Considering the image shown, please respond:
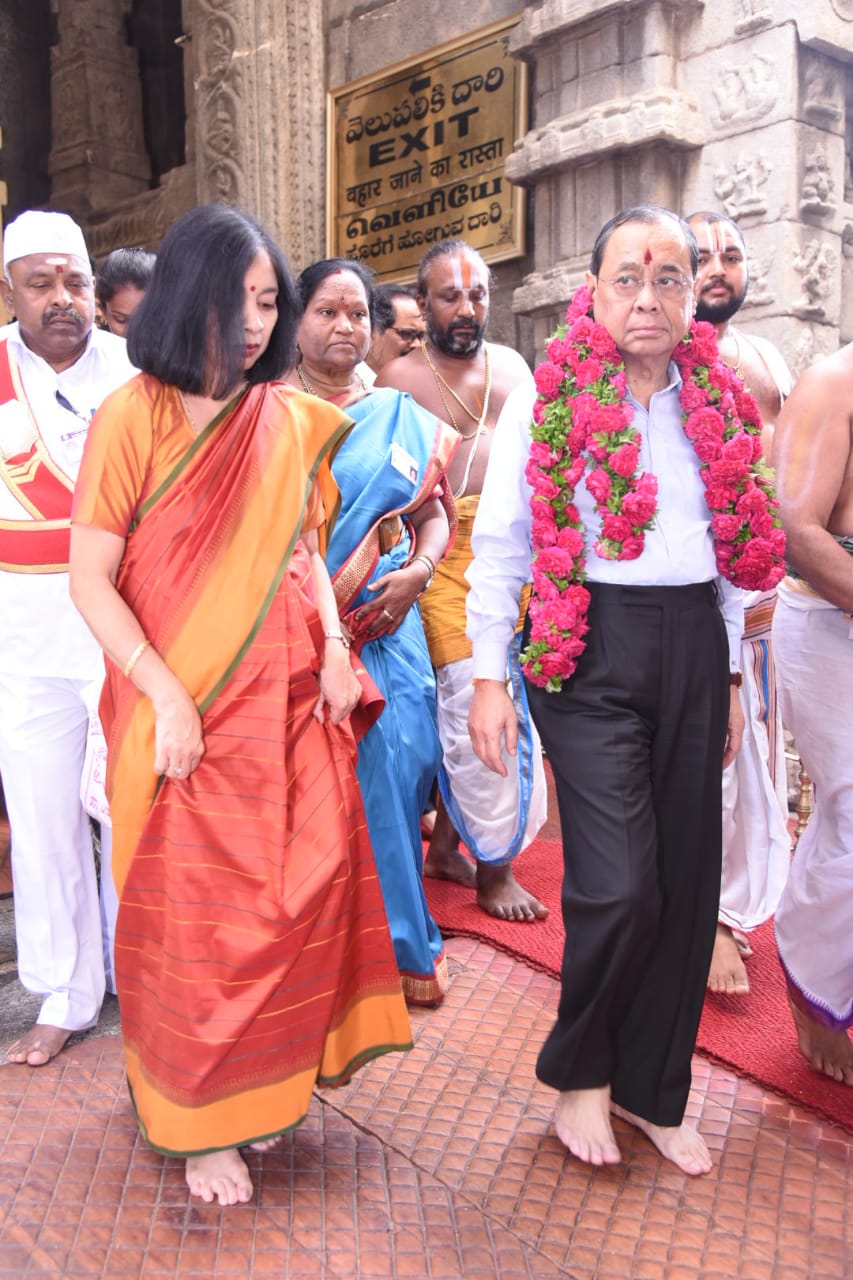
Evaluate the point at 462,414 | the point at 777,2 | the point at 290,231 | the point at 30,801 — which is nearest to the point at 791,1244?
the point at 30,801

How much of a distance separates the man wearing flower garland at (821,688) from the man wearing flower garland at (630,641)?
24cm

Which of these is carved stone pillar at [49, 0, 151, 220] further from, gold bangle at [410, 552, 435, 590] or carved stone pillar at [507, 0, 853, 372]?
gold bangle at [410, 552, 435, 590]

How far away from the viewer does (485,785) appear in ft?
12.3

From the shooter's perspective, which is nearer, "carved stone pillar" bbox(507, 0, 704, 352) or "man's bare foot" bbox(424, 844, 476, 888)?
"man's bare foot" bbox(424, 844, 476, 888)

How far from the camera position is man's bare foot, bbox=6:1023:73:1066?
112 inches

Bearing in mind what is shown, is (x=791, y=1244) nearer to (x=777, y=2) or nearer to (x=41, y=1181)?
(x=41, y=1181)

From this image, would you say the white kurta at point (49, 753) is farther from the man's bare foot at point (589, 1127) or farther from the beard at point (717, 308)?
the beard at point (717, 308)

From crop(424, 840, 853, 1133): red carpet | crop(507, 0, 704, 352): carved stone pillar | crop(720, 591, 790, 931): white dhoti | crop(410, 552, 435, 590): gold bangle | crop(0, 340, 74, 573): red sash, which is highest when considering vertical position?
crop(507, 0, 704, 352): carved stone pillar

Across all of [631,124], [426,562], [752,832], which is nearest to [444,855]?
[752,832]

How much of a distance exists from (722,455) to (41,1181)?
1949 millimetres

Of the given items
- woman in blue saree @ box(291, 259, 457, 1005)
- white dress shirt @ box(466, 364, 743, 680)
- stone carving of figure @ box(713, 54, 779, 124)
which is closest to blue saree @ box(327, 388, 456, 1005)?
woman in blue saree @ box(291, 259, 457, 1005)

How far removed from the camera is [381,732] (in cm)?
306

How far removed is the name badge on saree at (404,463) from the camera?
317cm

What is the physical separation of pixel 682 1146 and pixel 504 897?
142 centimetres
